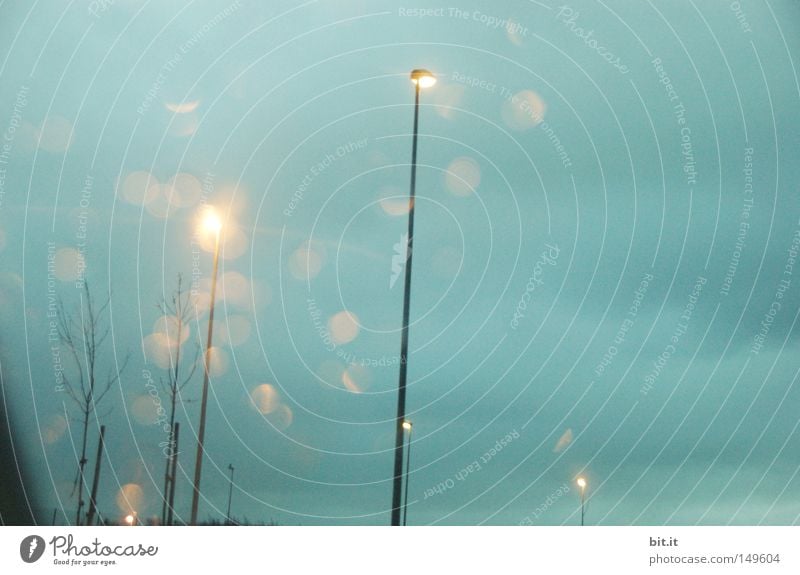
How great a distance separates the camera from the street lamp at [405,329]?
13070 millimetres

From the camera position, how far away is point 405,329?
1363 centimetres

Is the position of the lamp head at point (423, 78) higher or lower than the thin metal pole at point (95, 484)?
higher

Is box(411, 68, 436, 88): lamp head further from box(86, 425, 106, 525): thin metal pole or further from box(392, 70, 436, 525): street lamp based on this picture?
box(86, 425, 106, 525): thin metal pole

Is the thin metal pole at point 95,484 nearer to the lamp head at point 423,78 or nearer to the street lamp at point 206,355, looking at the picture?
the street lamp at point 206,355

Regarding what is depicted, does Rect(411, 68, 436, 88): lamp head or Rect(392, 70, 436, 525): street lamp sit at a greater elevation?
Rect(411, 68, 436, 88): lamp head

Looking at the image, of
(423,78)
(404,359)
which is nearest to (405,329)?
(404,359)

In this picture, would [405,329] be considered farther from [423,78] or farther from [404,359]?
[423,78]

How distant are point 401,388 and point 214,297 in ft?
10.5

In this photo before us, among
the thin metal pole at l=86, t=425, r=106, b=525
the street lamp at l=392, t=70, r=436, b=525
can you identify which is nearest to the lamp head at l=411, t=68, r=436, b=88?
the street lamp at l=392, t=70, r=436, b=525

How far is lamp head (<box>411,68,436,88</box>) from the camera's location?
13742mm

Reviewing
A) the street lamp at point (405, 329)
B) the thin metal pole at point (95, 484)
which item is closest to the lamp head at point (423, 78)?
the street lamp at point (405, 329)

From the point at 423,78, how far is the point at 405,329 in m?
3.51
